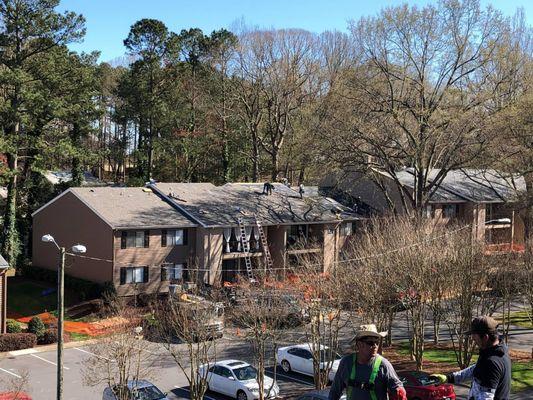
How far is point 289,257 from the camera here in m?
46.2

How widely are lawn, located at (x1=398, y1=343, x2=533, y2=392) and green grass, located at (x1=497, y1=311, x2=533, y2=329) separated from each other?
773cm

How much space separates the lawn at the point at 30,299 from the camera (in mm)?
37531

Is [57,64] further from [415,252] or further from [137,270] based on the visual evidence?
[415,252]

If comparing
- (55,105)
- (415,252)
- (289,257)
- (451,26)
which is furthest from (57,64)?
(415,252)

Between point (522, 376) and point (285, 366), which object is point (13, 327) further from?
point (522, 376)

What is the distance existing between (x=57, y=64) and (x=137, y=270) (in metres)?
16.1

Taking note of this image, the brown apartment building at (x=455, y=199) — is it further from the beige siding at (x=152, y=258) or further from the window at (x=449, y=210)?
the beige siding at (x=152, y=258)

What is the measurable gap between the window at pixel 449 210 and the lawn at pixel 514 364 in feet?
85.4

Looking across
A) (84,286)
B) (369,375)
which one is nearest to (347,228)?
(84,286)

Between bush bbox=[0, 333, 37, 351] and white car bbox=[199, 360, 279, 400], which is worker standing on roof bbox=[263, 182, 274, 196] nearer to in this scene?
bush bbox=[0, 333, 37, 351]

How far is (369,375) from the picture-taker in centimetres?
631

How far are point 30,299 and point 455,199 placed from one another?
37072mm

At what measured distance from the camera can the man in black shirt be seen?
21.6 feet

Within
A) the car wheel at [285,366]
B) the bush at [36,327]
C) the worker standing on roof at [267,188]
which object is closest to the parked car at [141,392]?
the car wheel at [285,366]
